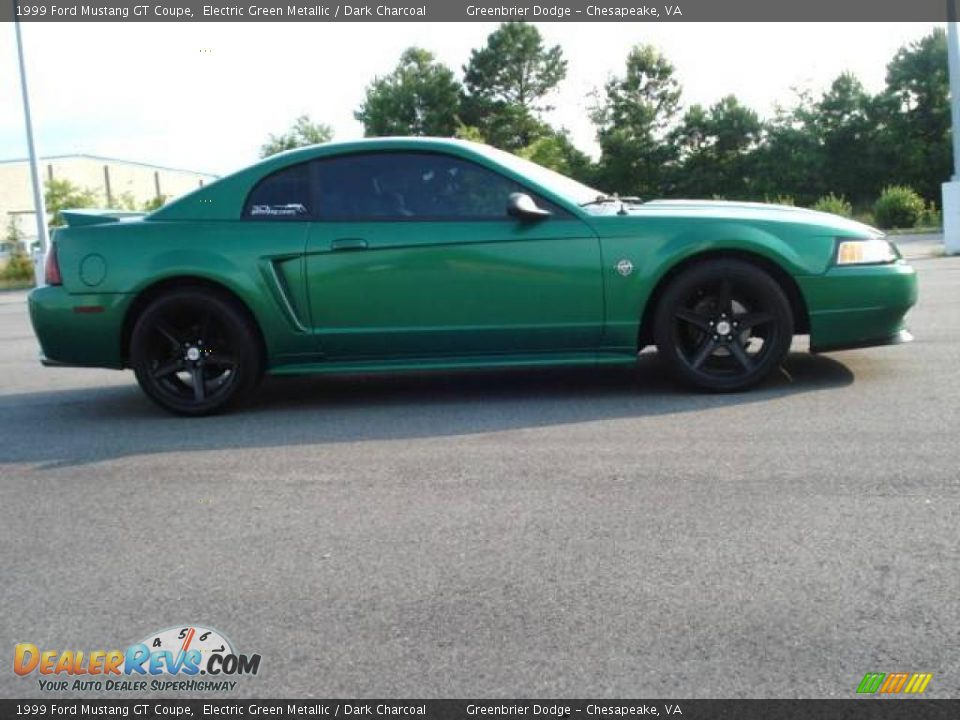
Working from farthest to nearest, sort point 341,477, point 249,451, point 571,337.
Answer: point 571,337, point 249,451, point 341,477

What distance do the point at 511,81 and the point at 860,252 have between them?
6750 cm

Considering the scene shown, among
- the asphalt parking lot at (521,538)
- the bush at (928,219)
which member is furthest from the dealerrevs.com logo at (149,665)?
the bush at (928,219)

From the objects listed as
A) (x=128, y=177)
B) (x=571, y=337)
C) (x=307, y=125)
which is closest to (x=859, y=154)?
(x=307, y=125)

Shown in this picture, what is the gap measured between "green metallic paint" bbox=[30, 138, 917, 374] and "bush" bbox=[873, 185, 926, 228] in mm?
31264

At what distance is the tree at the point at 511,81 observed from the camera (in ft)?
227

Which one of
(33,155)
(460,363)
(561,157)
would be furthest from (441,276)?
(561,157)

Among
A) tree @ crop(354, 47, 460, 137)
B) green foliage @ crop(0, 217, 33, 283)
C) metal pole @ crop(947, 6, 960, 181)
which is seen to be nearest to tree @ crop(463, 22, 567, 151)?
tree @ crop(354, 47, 460, 137)

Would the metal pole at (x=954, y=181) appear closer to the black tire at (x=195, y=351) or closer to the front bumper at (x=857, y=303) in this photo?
the front bumper at (x=857, y=303)

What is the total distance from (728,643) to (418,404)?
3545mm

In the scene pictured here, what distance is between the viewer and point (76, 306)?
19.9 ft

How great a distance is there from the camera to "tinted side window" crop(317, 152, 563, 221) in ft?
19.3

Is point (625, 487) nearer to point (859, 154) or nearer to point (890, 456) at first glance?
point (890, 456)

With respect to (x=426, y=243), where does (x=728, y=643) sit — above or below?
below
